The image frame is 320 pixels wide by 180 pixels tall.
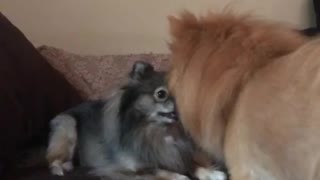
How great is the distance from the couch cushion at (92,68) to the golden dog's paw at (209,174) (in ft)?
1.95

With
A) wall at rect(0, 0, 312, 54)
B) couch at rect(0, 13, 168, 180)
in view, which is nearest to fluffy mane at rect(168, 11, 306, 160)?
couch at rect(0, 13, 168, 180)

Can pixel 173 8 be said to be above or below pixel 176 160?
above

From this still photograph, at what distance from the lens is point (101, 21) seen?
2.78m

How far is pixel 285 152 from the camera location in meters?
1.48

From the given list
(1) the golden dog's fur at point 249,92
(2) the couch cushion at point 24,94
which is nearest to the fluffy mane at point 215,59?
(1) the golden dog's fur at point 249,92

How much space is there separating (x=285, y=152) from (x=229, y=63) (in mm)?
307

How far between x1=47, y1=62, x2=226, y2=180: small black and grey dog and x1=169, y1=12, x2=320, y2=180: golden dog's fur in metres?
0.19

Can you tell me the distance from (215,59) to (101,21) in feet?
3.89

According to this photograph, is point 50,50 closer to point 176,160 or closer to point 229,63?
point 176,160

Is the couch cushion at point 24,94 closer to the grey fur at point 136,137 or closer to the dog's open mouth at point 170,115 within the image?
the grey fur at point 136,137

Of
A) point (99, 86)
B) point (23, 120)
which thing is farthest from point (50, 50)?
point (23, 120)

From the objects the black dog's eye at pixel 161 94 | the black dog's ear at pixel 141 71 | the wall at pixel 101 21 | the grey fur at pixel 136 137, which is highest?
the wall at pixel 101 21

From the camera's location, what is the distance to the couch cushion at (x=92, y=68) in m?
2.47

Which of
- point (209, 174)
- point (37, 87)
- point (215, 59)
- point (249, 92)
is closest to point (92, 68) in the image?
point (37, 87)
